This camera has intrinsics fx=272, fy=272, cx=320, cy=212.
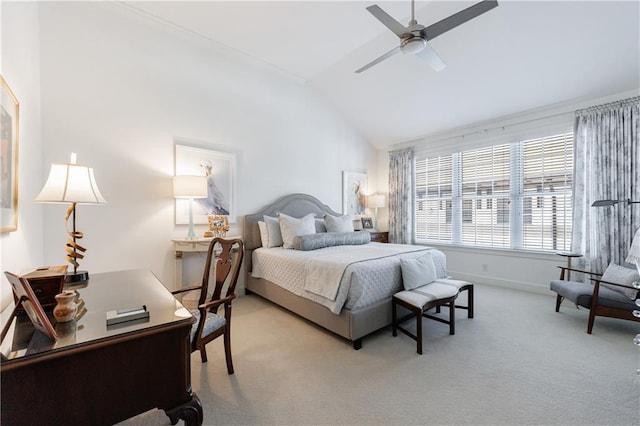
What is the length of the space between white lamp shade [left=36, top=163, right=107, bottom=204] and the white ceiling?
2585 millimetres

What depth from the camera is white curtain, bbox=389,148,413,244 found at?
18.4 feet

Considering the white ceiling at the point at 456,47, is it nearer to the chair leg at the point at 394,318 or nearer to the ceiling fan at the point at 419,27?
the ceiling fan at the point at 419,27

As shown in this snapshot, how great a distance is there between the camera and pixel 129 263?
321 cm

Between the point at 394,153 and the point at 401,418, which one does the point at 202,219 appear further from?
the point at 394,153

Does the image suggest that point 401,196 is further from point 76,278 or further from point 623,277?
point 76,278

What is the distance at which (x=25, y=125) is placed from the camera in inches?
84.7

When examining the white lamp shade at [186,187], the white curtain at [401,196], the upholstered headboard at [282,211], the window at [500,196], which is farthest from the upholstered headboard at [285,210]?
the window at [500,196]

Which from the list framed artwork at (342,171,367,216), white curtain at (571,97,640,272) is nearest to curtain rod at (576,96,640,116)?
white curtain at (571,97,640,272)

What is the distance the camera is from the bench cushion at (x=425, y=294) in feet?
8.13

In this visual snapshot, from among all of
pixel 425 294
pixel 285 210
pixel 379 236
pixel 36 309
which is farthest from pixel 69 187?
pixel 379 236

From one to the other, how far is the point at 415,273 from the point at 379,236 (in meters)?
2.88

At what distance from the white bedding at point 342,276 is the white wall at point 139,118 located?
1373 mm

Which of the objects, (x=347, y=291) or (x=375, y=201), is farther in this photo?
(x=375, y=201)

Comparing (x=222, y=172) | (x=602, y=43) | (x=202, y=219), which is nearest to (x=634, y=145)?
(x=602, y=43)
